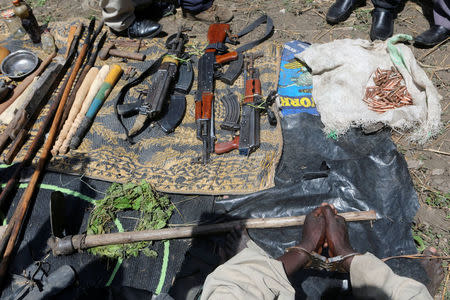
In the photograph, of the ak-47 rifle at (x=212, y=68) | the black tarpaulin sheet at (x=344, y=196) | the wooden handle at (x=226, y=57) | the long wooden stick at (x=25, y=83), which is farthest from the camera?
the wooden handle at (x=226, y=57)

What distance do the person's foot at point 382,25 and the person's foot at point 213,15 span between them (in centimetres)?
246

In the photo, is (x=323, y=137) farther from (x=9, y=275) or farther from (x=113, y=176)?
(x=9, y=275)

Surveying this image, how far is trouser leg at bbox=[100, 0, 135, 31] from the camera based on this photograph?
5.24 metres

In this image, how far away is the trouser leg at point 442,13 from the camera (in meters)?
4.98

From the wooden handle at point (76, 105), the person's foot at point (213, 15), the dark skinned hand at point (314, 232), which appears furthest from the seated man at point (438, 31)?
the wooden handle at point (76, 105)

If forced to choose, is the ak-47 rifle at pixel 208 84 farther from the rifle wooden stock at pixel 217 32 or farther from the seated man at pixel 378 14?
the seated man at pixel 378 14

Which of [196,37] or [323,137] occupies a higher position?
[196,37]

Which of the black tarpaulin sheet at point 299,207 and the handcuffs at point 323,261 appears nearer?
the handcuffs at point 323,261

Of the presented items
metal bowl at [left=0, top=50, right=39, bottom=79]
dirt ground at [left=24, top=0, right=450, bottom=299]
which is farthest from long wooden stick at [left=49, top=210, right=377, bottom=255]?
metal bowl at [left=0, top=50, right=39, bottom=79]

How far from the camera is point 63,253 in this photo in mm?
3627

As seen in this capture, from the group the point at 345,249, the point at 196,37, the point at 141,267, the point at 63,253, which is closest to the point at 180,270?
the point at 141,267

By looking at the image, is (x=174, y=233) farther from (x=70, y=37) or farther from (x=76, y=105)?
(x=70, y=37)

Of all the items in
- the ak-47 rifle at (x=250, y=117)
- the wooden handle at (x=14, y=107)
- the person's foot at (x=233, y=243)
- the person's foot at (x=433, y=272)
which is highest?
the wooden handle at (x=14, y=107)

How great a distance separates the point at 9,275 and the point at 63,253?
61 cm
